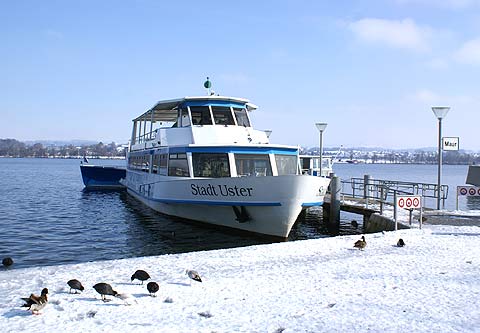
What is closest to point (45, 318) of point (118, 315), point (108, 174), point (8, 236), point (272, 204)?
point (118, 315)

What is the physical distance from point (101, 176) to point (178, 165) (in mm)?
23223

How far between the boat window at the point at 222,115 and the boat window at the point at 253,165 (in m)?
2.48

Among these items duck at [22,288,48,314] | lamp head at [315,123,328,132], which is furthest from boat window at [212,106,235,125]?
duck at [22,288,48,314]

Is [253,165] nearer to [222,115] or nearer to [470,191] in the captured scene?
[222,115]

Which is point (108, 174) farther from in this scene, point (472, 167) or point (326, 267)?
point (326, 267)

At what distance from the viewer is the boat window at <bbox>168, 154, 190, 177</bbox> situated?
54.1 feet

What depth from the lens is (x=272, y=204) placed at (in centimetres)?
1402

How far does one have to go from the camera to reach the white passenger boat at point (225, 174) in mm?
14130

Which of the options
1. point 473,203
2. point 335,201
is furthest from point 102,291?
point 473,203

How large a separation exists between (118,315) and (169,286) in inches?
53.1

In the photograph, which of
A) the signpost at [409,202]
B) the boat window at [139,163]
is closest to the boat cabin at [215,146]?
the boat window at [139,163]

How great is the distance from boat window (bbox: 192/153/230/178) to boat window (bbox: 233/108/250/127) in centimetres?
277

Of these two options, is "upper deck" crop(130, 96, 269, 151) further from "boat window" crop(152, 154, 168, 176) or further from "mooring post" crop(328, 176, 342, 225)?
"mooring post" crop(328, 176, 342, 225)

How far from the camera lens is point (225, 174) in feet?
52.1
